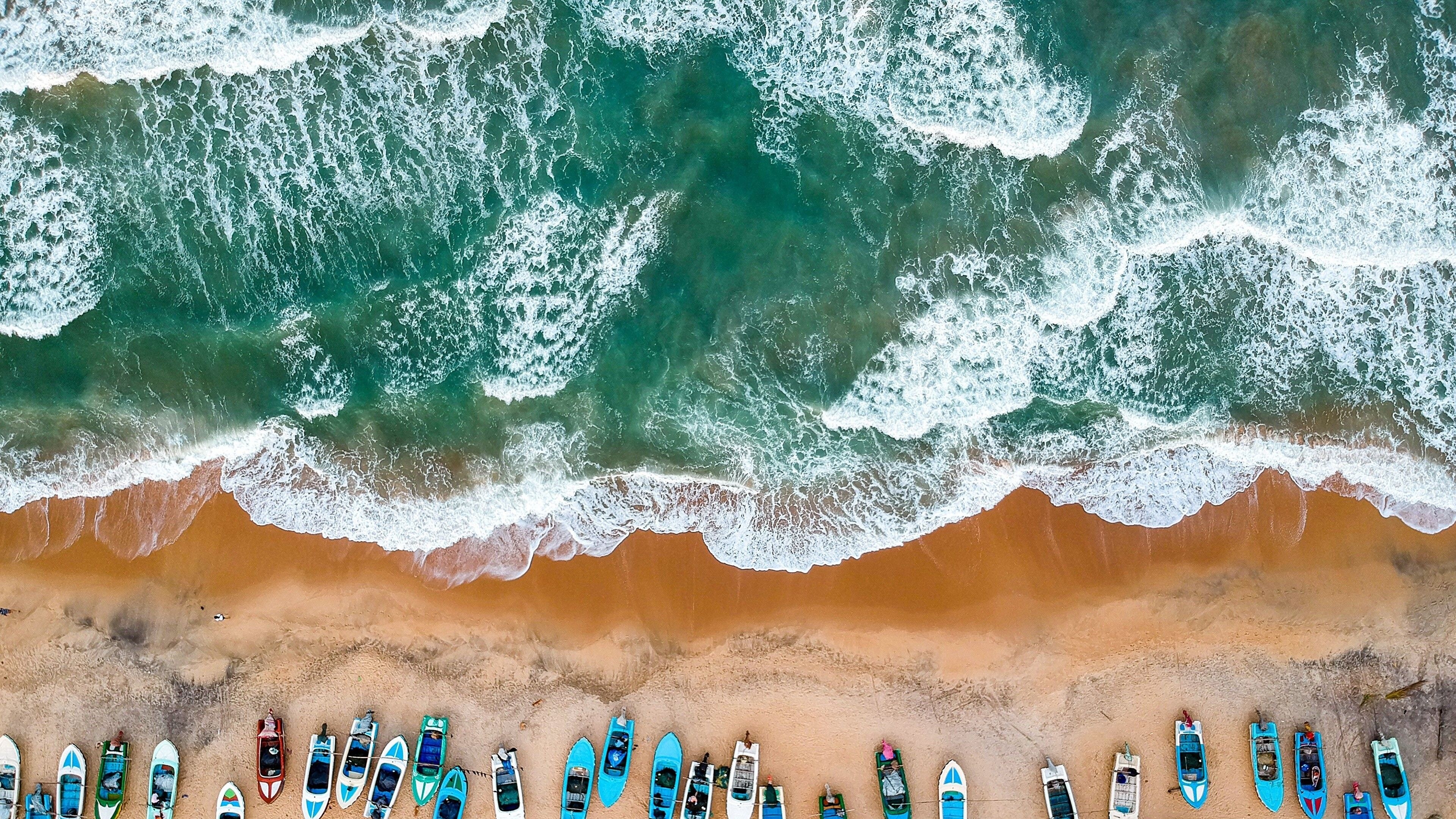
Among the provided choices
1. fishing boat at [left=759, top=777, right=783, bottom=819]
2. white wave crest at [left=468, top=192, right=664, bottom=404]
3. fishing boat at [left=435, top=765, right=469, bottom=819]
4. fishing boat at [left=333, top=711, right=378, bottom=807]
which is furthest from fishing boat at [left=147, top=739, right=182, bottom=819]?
fishing boat at [left=759, top=777, right=783, bottom=819]

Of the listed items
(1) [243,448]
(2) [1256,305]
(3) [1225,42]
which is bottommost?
(1) [243,448]

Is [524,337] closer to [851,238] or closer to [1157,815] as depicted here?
[851,238]

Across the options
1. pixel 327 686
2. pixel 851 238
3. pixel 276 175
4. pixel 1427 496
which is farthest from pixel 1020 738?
pixel 276 175

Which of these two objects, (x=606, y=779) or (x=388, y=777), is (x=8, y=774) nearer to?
(x=388, y=777)

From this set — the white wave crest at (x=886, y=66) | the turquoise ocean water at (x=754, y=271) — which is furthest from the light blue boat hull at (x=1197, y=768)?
the white wave crest at (x=886, y=66)

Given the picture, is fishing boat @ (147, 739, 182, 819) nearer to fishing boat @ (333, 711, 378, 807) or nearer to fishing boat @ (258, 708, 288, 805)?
fishing boat @ (258, 708, 288, 805)

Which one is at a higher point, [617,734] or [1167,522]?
[1167,522]

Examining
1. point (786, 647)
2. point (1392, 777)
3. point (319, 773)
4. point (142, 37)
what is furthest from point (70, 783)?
point (1392, 777)

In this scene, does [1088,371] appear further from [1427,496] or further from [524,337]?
[524,337]
